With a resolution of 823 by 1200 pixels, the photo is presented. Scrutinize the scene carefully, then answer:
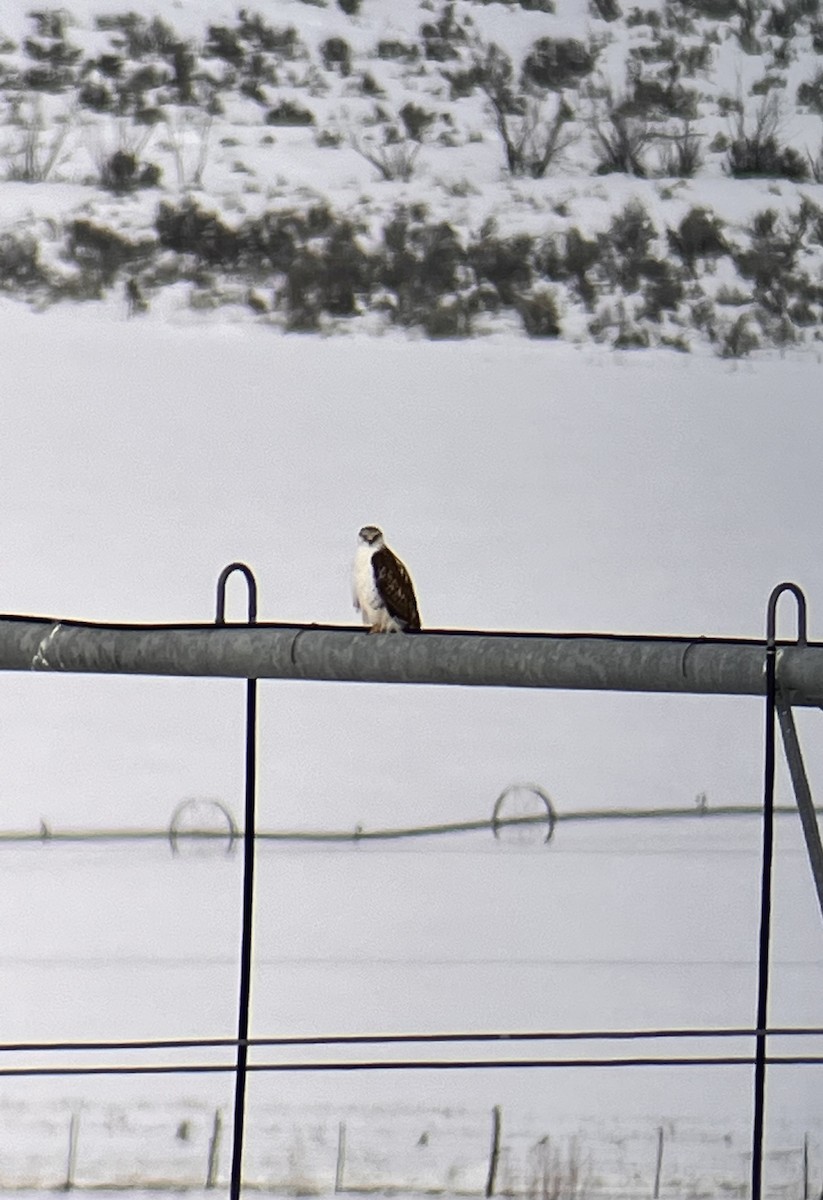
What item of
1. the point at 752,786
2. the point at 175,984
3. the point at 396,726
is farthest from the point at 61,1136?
the point at 752,786

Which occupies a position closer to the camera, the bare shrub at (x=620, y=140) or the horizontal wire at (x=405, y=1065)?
the horizontal wire at (x=405, y=1065)

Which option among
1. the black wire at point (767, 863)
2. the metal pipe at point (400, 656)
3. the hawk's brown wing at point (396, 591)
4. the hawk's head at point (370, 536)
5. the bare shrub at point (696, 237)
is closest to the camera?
the black wire at point (767, 863)

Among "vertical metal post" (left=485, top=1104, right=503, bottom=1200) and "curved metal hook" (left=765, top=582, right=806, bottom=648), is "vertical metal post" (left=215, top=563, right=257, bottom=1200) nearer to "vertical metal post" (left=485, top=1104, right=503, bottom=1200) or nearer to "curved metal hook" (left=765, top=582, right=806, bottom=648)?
"curved metal hook" (left=765, top=582, right=806, bottom=648)

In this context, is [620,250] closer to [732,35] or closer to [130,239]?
[732,35]

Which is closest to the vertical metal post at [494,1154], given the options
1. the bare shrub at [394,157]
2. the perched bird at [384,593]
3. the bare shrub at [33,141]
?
the perched bird at [384,593]

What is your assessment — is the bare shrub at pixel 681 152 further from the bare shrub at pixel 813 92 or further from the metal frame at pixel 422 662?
the metal frame at pixel 422 662

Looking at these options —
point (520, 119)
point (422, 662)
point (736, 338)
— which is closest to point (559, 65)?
point (520, 119)

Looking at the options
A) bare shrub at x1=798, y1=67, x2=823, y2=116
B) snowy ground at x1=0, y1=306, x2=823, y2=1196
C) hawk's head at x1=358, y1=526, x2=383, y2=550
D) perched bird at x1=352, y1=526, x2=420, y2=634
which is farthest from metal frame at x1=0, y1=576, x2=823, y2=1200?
bare shrub at x1=798, y1=67, x2=823, y2=116
